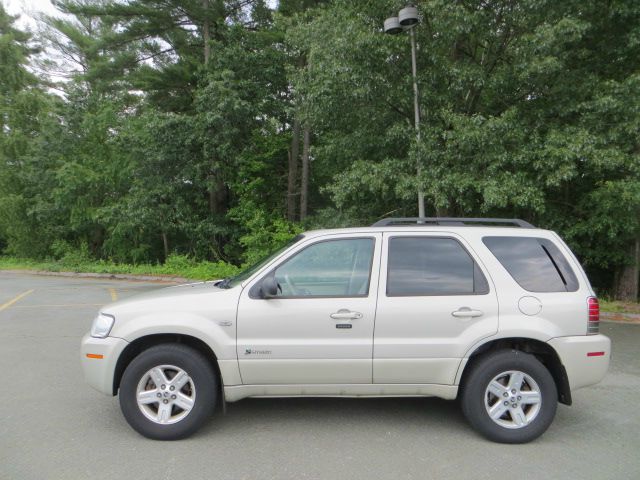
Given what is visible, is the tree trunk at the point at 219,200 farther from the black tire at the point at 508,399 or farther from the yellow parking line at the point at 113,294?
the black tire at the point at 508,399

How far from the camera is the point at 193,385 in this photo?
3.80m

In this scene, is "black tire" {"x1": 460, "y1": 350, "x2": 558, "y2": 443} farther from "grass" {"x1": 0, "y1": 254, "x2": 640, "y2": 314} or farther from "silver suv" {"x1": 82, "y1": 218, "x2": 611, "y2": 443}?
"grass" {"x1": 0, "y1": 254, "x2": 640, "y2": 314}

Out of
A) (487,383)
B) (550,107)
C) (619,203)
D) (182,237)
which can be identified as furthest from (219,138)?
(487,383)

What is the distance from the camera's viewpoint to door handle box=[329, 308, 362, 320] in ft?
12.5

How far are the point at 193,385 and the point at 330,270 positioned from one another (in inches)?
57.4

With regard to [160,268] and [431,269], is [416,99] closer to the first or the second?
[431,269]

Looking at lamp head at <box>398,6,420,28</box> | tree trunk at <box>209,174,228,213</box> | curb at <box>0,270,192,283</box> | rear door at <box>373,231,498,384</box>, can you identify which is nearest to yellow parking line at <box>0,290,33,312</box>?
curb at <box>0,270,192,283</box>

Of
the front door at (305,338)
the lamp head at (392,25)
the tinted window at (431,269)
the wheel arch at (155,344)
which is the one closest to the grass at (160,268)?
the lamp head at (392,25)

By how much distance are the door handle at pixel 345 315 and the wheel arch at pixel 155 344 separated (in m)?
1.05

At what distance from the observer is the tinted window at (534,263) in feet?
12.9

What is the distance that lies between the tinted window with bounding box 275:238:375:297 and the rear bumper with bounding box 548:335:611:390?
1630 millimetres

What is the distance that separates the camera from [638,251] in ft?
35.4

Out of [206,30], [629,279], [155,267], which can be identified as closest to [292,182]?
[155,267]

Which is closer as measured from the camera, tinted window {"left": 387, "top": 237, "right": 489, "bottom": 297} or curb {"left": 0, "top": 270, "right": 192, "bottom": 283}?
tinted window {"left": 387, "top": 237, "right": 489, "bottom": 297}
